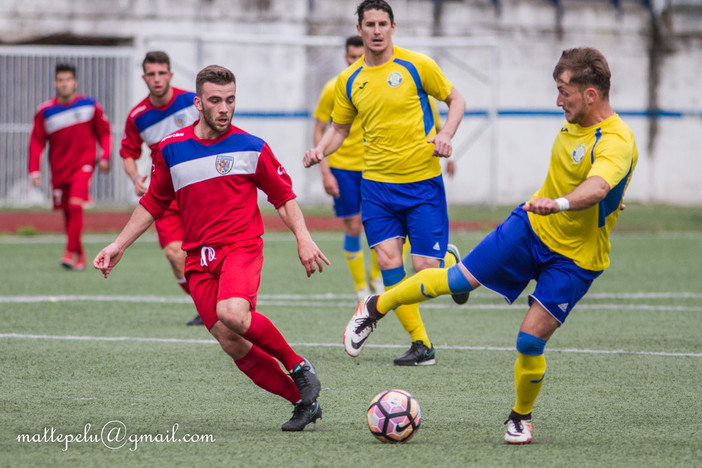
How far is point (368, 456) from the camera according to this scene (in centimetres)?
452

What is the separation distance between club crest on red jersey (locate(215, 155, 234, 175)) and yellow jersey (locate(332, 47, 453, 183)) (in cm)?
210

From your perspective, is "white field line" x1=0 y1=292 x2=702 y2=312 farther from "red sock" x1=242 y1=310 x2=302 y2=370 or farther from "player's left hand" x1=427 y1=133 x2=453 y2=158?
"red sock" x1=242 y1=310 x2=302 y2=370

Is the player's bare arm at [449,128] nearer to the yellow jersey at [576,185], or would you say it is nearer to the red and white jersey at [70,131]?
the yellow jersey at [576,185]

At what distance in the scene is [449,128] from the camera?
22.1 feet

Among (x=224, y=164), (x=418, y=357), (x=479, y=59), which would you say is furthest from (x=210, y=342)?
(x=479, y=59)

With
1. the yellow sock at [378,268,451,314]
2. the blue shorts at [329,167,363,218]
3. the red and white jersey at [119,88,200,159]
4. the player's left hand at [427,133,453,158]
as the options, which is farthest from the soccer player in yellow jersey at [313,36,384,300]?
the yellow sock at [378,268,451,314]

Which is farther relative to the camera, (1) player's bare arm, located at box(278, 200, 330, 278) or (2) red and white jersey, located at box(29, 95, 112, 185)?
(2) red and white jersey, located at box(29, 95, 112, 185)

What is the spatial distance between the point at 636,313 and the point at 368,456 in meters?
5.49

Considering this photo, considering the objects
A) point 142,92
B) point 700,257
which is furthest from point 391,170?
point 142,92

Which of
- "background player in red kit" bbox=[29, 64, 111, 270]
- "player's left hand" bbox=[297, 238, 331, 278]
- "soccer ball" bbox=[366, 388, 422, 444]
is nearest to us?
"soccer ball" bbox=[366, 388, 422, 444]

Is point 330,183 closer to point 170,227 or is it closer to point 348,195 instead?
point 348,195

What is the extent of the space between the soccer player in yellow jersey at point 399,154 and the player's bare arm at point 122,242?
195 cm

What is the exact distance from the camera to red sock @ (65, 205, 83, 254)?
12461 mm

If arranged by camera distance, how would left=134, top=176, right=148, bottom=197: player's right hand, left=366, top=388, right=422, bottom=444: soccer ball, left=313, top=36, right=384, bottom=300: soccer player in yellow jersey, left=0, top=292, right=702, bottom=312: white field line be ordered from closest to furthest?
1. left=366, top=388, right=422, bottom=444: soccer ball
2. left=134, top=176, right=148, bottom=197: player's right hand
3. left=0, top=292, right=702, bottom=312: white field line
4. left=313, top=36, right=384, bottom=300: soccer player in yellow jersey
